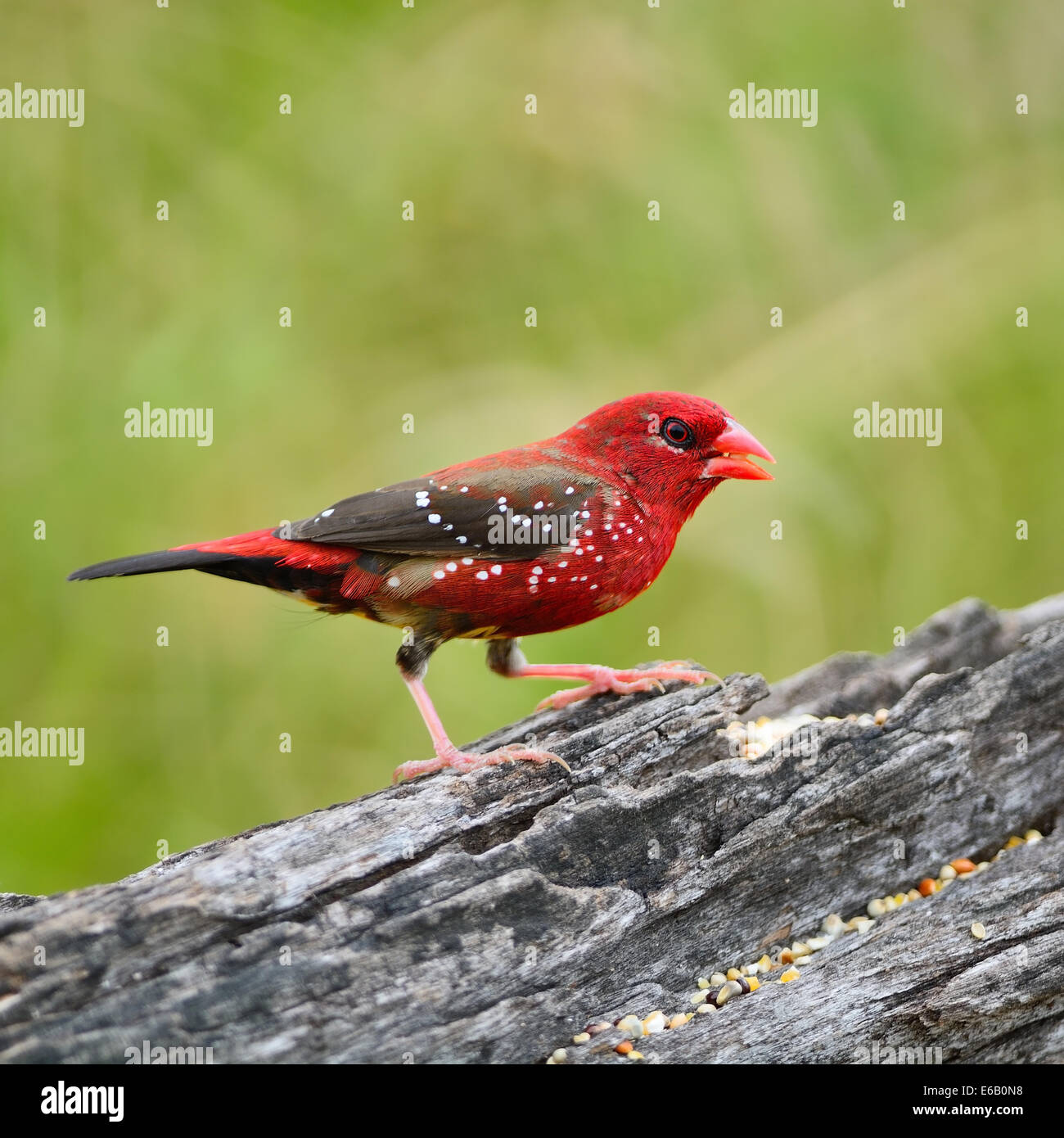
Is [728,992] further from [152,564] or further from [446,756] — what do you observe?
[152,564]

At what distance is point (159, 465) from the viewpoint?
20.0 feet

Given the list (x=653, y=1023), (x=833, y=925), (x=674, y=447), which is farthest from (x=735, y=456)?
(x=653, y=1023)

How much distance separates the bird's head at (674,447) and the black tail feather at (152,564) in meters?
1.65

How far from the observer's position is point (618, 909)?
353cm

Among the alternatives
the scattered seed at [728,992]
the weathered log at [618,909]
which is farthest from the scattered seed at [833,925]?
the scattered seed at [728,992]

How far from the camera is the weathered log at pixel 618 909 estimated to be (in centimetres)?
300

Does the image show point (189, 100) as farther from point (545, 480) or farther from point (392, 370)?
point (545, 480)

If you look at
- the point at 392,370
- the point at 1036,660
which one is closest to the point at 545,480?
the point at 1036,660

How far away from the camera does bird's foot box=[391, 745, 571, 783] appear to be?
3.97m

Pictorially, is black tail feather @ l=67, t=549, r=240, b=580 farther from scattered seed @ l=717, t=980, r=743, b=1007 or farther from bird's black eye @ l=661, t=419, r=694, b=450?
scattered seed @ l=717, t=980, r=743, b=1007

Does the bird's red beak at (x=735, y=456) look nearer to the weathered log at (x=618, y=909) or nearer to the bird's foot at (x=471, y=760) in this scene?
the weathered log at (x=618, y=909)

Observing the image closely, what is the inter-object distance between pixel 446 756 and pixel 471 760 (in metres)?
0.12

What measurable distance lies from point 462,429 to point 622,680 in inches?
91.8

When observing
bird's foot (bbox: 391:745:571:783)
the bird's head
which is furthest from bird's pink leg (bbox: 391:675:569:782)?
the bird's head
